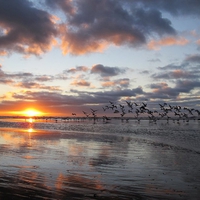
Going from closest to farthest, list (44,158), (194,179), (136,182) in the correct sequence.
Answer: (136,182) → (194,179) → (44,158)

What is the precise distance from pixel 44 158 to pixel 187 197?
1017cm

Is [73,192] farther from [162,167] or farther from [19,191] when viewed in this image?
[162,167]

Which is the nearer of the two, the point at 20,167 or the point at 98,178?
the point at 98,178

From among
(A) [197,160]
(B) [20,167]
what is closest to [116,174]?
(B) [20,167]

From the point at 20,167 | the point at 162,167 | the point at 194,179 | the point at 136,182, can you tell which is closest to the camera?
the point at 136,182

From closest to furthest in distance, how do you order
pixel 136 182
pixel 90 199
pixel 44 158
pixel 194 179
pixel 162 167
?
pixel 90 199
pixel 136 182
pixel 194 179
pixel 162 167
pixel 44 158

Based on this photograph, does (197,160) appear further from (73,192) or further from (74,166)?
(73,192)

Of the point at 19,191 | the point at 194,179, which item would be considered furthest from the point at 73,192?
the point at 194,179

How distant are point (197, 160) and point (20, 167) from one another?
11409 mm

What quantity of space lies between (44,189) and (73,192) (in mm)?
1131

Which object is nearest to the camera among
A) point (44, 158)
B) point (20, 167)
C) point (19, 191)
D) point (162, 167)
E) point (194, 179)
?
point (19, 191)

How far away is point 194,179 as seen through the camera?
12.1m

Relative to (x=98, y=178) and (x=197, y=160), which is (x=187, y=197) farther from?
(x=197, y=160)

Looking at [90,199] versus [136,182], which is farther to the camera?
[136,182]
